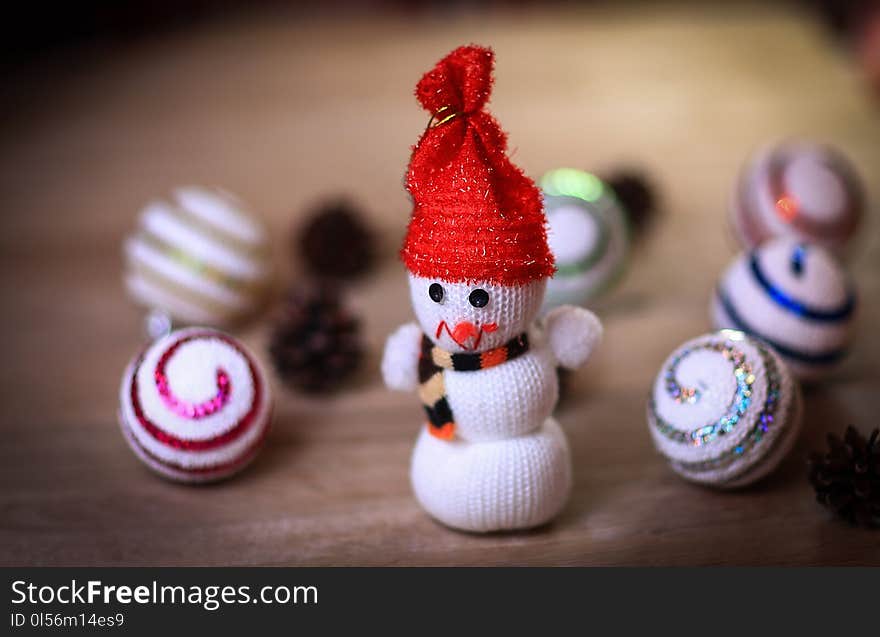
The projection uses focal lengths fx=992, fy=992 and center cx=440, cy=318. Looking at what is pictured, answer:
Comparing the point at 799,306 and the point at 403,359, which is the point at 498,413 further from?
the point at 799,306

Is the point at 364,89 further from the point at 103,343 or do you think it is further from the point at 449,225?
the point at 449,225

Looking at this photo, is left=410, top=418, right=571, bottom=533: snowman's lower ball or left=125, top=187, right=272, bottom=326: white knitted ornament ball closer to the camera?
left=410, top=418, right=571, bottom=533: snowman's lower ball

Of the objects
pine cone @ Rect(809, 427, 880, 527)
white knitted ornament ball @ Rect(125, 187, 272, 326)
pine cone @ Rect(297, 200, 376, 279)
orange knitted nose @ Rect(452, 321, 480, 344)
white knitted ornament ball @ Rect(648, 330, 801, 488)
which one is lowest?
pine cone @ Rect(809, 427, 880, 527)

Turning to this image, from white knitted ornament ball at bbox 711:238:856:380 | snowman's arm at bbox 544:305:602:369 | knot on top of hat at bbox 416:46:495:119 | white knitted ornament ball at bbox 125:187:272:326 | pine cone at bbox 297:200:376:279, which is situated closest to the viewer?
knot on top of hat at bbox 416:46:495:119

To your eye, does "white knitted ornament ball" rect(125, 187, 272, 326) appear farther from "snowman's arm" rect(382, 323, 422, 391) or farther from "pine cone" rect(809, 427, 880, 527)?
"pine cone" rect(809, 427, 880, 527)

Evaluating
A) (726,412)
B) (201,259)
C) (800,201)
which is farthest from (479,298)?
(800,201)

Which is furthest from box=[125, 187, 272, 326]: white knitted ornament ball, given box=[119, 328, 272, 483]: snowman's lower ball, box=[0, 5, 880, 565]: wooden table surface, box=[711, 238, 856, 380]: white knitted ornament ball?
box=[711, 238, 856, 380]: white knitted ornament ball

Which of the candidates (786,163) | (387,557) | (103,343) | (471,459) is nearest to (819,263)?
(786,163)
